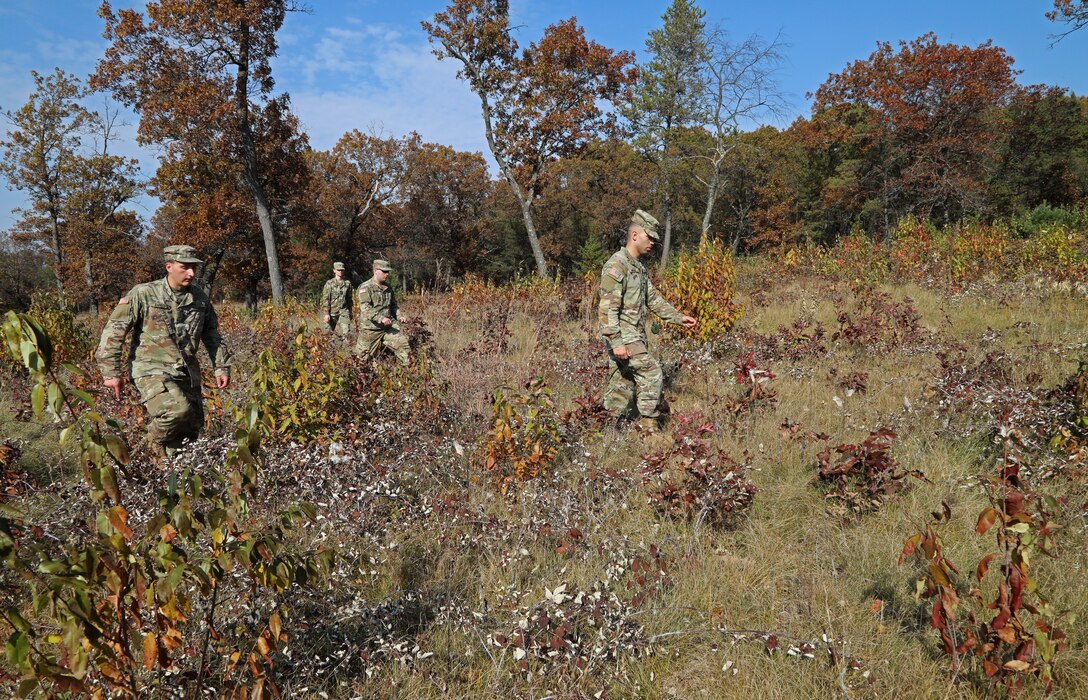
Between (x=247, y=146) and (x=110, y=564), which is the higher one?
(x=247, y=146)

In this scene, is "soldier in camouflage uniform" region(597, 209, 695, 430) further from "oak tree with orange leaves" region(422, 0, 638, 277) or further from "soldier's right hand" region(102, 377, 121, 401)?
"oak tree with orange leaves" region(422, 0, 638, 277)

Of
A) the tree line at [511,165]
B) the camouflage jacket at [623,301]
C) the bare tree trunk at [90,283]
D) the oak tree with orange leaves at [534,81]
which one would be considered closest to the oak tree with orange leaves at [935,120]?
the tree line at [511,165]

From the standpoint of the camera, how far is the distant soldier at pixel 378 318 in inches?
275

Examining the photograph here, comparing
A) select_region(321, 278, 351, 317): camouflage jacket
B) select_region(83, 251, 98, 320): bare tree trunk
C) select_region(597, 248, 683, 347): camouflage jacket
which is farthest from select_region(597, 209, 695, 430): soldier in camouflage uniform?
select_region(83, 251, 98, 320): bare tree trunk

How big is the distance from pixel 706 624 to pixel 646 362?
8.32 ft

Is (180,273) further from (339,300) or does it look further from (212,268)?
(212,268)

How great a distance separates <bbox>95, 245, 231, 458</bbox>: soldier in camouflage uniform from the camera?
432 centimetres

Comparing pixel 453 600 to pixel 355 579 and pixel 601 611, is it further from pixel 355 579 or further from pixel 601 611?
pixel 601 611

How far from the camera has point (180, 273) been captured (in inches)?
174

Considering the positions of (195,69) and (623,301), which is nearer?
(623,301)

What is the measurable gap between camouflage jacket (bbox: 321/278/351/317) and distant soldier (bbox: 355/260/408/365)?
5.36 ft

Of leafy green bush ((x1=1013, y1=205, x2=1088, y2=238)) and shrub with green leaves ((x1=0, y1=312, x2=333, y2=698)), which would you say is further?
leafy green bush ((x1=1013, y1=205, x2=1088, y2=238))

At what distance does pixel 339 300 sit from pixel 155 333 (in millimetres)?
4196

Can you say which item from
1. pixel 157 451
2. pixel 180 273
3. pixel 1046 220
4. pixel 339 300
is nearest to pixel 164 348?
pixel 180 273
